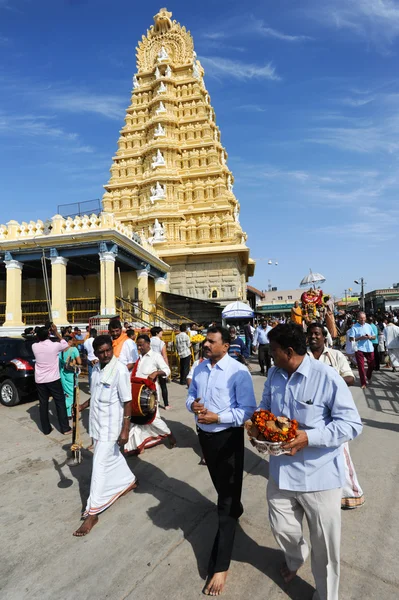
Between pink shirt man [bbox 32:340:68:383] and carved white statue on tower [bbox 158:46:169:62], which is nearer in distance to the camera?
pink shirt man [bbox 32:340:68:383]

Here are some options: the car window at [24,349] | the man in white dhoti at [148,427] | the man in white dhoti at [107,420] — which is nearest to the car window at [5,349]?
the car window at [24,349]

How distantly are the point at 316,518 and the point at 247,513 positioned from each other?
135cm

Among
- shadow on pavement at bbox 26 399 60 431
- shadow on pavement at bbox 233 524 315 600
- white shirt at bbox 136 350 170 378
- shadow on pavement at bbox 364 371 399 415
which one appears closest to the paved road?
shadow on pavement at bbox 233 524 315 600

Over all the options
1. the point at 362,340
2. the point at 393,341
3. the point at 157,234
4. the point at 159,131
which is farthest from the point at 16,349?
the point at 159,131

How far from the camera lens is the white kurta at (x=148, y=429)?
4.64 meters

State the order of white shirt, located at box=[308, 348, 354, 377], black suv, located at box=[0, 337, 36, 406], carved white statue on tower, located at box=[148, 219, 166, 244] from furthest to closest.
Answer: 1. carved white statue on tower, located at box=[148, 219, 166, 244]
2. black suv, located at box=[0, 337, 36, 406]
3. white shirt, located at box=[308, 348, 354, 377]

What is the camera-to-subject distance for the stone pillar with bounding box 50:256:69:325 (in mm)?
14078

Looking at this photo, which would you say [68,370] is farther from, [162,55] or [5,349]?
[162,55]

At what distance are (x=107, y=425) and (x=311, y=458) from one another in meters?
1.98

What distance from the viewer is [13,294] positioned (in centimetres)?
1484

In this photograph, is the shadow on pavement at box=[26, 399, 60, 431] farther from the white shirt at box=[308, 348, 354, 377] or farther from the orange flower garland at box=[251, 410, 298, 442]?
the orange flower garland at box=[251, 410, 298, 442]

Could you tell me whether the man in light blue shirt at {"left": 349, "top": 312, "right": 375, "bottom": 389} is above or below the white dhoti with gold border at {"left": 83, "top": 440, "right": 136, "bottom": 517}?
above

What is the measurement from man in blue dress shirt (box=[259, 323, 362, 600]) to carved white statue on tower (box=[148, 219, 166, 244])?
2151 cm

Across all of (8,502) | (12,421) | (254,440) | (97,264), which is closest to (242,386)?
(254,440)
